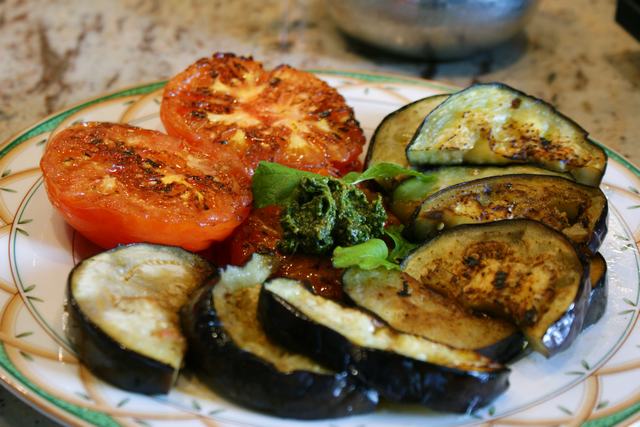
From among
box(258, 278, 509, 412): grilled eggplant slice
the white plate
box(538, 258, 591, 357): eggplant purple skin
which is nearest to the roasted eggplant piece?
the white plate

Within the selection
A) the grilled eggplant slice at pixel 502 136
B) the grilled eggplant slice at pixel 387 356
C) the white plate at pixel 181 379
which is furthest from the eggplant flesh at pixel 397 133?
the grilled eggplant slice at pixel 387 356

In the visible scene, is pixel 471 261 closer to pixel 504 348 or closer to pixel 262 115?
pixel 504 348

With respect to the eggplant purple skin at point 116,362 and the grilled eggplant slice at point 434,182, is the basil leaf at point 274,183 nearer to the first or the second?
the grilled eggplant slice at point 434,182

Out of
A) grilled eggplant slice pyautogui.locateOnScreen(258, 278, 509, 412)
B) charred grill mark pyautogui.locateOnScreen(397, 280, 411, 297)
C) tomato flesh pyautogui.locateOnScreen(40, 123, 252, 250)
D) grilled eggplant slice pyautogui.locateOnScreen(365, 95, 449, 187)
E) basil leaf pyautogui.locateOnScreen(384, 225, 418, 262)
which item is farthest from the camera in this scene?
grilled eggplant slice pyautogui.locateOnScreen(365, 95, 449, 187)

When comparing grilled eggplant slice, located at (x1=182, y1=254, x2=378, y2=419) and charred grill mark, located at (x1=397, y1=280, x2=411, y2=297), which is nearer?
grilled eggplant slice, located at (x1=182, y1=254, x2=378, y2=419)

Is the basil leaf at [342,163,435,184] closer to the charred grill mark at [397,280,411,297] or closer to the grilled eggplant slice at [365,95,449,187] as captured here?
the grilled eggplant slice at [365,95,449,187]

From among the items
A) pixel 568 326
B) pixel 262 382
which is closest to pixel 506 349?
pixel 568 326

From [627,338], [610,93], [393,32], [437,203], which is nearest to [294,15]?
[393,32]

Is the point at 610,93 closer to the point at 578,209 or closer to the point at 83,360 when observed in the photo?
the point at 578,209
